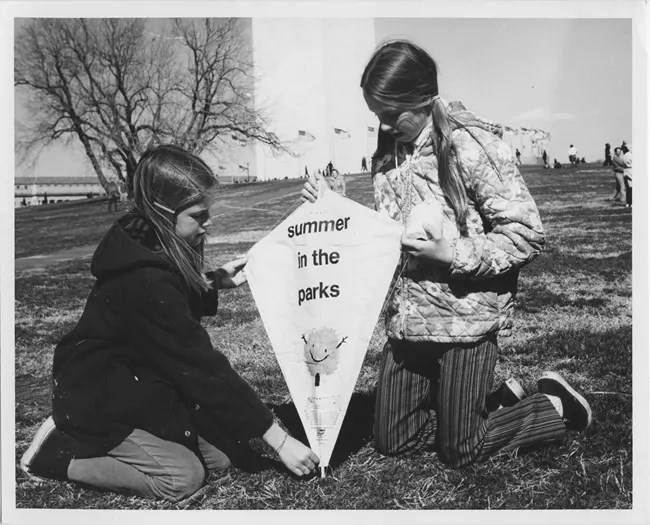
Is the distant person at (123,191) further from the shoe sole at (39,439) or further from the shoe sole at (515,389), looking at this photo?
the shoe sole at (515,389)

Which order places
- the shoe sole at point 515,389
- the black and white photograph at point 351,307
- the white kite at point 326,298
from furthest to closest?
the shoe sole at point 515,389, the white kite at point 326,298, the black and white photograph at point 351,307

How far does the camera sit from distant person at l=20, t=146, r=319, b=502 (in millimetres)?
2367

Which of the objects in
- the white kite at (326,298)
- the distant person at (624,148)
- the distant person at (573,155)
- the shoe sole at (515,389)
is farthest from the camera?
the distant person at (573,155)

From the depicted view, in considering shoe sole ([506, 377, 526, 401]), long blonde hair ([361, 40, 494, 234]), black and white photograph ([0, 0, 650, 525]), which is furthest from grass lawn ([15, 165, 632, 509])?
long blonde hair ([361, 40, 494, 234])

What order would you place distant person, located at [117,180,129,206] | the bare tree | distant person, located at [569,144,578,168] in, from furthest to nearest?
distant person, located at [117,180,129,206] < distant person, located at [569,144,578,168] < the bare tree

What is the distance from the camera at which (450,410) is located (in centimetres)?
247

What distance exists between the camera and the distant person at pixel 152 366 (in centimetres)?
237

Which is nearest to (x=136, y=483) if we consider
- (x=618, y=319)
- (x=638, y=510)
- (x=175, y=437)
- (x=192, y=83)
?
(x=175, y=437)

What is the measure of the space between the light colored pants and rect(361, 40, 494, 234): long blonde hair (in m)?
1.26

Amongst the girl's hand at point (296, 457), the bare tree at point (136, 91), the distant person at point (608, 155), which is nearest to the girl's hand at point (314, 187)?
the girl's hand at point (296, 457)

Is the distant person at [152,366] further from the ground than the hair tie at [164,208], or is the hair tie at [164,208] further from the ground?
the hair tie at [164,208]

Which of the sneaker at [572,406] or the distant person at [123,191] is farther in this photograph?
the distant person at [123,191]

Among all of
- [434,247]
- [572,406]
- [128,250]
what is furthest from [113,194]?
[572,406]

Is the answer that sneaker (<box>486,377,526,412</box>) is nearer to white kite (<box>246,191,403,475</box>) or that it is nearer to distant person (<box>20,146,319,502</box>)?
white kite (<box>246,191,403,475</box>)
